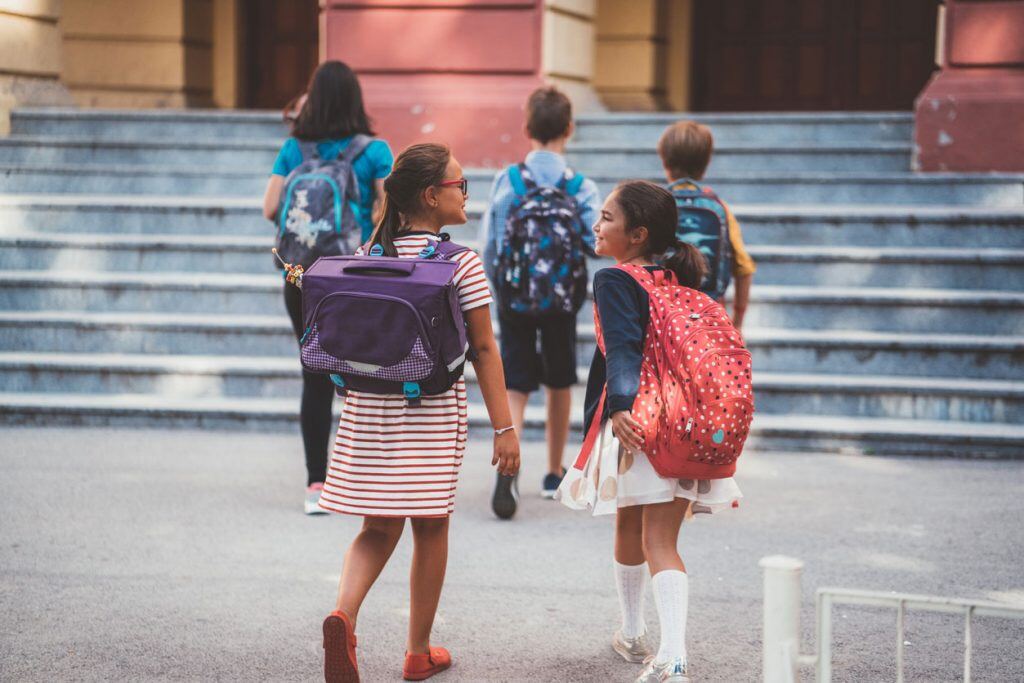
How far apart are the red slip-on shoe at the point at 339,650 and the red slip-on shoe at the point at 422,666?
33cm

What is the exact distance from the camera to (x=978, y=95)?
10.2 m

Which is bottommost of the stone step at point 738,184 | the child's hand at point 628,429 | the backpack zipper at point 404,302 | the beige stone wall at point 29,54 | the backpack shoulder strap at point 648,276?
the child's hand at point 628,429

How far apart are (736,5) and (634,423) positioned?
1189 centimetres

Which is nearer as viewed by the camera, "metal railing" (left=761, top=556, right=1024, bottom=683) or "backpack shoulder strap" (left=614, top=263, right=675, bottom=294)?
"metal railing" (left=761, top=556, right=1024, bottom=683)

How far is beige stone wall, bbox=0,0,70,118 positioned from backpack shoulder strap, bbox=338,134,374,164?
6.99m

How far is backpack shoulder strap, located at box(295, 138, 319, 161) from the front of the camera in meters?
6.18

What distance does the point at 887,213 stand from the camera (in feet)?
30.9

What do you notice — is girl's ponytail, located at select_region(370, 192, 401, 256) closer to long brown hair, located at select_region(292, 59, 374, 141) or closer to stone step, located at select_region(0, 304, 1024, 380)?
long brown hair, located at select_region(292, 59, 374, 141)

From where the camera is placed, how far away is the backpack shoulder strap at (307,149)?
6.18 metres

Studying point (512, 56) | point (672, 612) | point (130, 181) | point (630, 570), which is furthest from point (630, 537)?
point (130, 181)

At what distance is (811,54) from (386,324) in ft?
39.1

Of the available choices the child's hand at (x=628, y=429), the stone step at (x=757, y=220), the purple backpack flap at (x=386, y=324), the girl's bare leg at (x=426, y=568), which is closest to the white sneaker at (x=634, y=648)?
the girl's bare leg at (x=426, y=568)

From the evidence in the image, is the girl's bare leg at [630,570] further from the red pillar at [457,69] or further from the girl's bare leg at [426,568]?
the red pillar at [457,69]

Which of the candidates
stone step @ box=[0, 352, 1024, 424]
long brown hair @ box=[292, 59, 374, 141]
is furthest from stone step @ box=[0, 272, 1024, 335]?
long brown hair @ box=[292, 59, 374, 141]
